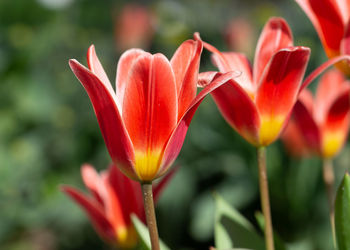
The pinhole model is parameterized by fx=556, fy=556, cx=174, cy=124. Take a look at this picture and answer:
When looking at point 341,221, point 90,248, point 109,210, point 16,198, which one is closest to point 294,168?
point 90,248

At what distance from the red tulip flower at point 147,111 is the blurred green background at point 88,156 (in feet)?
2.27

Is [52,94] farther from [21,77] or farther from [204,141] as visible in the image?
[204,141]

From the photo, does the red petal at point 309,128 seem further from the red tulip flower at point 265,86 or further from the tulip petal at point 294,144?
the tulip petal at point 294,144

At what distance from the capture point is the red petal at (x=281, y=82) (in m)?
0.44

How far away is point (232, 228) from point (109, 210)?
16 centimetres

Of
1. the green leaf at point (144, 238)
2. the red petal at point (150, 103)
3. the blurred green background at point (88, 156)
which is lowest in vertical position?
the blurred green background at point (88, 156)

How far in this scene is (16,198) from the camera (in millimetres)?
1735

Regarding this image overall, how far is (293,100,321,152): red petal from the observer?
65 centimetres

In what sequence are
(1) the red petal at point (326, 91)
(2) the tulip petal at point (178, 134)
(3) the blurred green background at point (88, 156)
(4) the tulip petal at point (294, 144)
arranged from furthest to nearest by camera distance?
(3) the blurred green background at point (88, 156), (4) the tulip petal at point (294, 144), (1) the red petal at point (326, 91), (2) the tulip petal at point (178, 134)

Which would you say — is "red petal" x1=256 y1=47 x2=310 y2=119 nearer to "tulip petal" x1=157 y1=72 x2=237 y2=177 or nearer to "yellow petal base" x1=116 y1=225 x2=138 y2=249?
"tulip petal" x1=157 y1=72 x2=237 y2=177

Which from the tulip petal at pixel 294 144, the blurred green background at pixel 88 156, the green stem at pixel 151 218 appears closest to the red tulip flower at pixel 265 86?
the green stem at pixel 151 218

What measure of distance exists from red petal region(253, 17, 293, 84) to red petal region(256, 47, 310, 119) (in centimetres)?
2

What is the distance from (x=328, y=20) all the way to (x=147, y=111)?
0.19 m

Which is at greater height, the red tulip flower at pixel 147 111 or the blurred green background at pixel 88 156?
the red tulip flower at pixel 147 111
